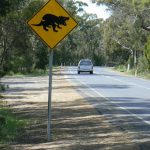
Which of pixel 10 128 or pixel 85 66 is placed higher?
pixel 10 128

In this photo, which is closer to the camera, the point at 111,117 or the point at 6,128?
the point at 6,128

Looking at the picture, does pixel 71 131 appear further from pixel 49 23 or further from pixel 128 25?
pixel 128 25

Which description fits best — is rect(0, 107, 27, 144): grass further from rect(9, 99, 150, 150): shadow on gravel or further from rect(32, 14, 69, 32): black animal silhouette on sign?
rect(32, 14, 69, 32): black animal silhouette on sign

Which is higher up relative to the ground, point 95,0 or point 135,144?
point 95,0

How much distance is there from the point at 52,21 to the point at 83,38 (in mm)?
144285

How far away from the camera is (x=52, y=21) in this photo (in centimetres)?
1191

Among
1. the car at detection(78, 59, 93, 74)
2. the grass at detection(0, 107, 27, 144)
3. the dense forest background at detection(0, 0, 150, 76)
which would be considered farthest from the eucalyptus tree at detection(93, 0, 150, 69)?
the grass at detection(0, 107, 27, 144)

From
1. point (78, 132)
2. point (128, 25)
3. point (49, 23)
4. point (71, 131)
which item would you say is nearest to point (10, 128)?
point (71, 131)

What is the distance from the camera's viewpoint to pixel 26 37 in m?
21.0

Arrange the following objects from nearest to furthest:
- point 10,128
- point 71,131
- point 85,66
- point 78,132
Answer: point 78,132 < point 71,131 < point 10,128 < point 85,66

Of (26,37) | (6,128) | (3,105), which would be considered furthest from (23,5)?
(6,128)

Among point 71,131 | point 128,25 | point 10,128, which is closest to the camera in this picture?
point 71,131

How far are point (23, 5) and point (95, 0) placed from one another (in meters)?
44.9

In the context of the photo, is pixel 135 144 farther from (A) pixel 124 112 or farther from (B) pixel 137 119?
(A) pixel 124 112
